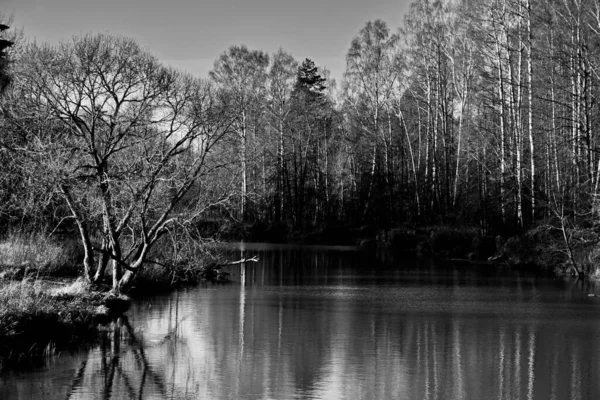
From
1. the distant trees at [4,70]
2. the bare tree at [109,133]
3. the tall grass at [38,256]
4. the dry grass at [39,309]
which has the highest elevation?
the distant trees at [4,70]

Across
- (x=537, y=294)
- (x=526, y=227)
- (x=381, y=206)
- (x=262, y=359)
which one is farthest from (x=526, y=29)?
(x=262, y=359)

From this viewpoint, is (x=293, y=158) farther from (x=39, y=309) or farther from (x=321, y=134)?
(x=39, y=309)

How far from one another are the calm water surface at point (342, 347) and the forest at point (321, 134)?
3456 millimetres

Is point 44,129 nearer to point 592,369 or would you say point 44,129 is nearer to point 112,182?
point 112,182

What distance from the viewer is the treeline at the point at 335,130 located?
20.0m

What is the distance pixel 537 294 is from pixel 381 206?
103 ft

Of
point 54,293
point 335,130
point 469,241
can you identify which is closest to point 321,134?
point 335,130

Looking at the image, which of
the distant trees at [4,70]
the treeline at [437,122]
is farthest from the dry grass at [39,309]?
the distant trees at [4,70]

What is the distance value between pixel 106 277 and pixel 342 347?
30.8 ft

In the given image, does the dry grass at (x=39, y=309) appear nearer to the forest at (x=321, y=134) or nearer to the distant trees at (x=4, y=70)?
the forest at (x=321, y=134)

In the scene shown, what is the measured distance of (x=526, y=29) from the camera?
3519cm

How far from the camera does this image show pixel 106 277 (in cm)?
2212

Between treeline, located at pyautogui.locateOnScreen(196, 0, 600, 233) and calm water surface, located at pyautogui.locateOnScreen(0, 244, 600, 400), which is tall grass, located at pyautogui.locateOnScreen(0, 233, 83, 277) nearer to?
calm water surface, located at pyautogui.locateOnScreen(0, 244, 600, 400)

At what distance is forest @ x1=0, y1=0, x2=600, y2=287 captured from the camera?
1998 cm
